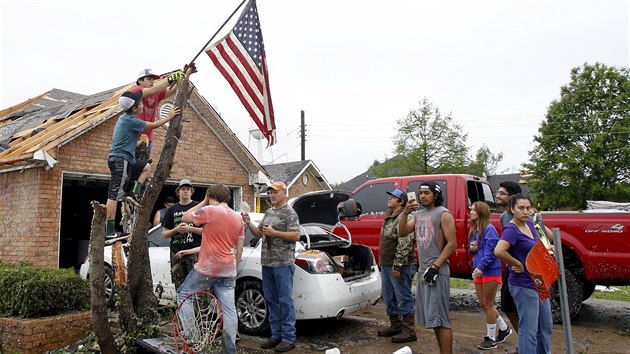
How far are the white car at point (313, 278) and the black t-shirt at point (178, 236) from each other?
740 millimetres

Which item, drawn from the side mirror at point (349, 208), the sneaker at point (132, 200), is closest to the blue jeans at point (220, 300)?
the sneaker at point (132, 200)

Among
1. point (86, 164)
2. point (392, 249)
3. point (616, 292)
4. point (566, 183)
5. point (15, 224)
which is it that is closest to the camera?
point (392, 249)

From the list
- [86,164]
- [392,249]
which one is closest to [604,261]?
[392,249]

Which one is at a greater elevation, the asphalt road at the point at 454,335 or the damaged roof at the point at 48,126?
the damaged roof at the point at 48,126

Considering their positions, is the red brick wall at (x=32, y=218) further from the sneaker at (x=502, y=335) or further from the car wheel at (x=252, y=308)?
the sneaker at (x=502, y=335)

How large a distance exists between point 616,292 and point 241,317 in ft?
30.0

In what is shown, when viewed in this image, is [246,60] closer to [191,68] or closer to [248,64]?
[248,64]

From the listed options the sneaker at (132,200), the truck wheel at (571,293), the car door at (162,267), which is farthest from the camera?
the car door at (162,267)

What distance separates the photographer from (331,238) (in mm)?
6480

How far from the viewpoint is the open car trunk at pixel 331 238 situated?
20.2 feet

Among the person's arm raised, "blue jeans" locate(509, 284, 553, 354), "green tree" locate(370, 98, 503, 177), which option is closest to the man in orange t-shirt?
the person's arm raised

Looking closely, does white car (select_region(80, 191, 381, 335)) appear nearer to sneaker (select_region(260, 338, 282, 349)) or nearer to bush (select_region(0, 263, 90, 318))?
sneaker (select_region(260, 338, 282, 349))

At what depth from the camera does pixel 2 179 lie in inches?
368

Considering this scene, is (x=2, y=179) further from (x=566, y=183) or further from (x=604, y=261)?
(x=566, y=183)
